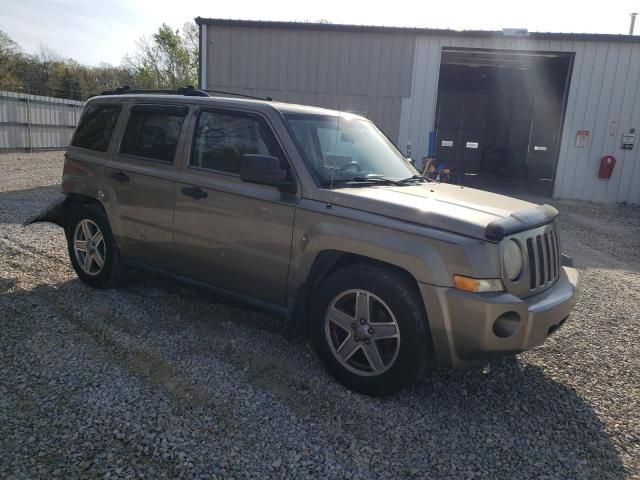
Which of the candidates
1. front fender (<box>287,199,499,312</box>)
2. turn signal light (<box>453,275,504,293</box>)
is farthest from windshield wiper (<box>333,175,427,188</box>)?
turn signal light (<box>453,275,504,293</box>)

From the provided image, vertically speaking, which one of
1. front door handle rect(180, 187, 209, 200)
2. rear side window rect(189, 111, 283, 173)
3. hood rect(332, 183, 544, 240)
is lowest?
front door handle rect(180, 187, 209, 200)

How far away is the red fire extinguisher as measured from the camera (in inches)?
546

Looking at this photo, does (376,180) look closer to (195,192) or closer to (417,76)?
(195,192)

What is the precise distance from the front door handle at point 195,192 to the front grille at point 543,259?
8.13ft

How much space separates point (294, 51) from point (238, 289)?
11.9 meters

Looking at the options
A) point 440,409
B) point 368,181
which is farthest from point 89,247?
point 440,409

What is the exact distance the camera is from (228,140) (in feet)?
13.4

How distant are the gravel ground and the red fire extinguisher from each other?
1052 centimetres

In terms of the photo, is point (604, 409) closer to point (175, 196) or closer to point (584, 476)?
point (584, 476)

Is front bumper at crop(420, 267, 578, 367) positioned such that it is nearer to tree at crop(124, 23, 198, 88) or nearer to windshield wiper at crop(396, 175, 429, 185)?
windshield wiper at crop(396, 175, 429, 185)

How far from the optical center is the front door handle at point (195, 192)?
4.09 m

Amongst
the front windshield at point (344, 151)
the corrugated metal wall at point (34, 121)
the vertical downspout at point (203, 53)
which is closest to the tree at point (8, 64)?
the corrugated metal wall at point (34, 121)

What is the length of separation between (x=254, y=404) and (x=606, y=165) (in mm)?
Answer: 13914

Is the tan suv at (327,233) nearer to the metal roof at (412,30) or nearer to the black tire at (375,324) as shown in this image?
the black tire at (375,324)
